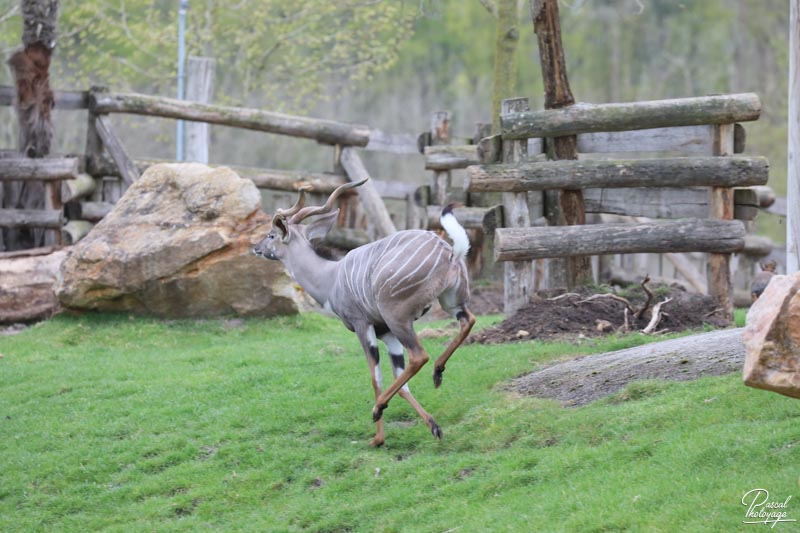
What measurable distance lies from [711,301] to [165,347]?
534cm

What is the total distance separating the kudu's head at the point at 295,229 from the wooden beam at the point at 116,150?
590 centimetres

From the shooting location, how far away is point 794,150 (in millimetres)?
7746

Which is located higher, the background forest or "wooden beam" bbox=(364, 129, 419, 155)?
the background forest

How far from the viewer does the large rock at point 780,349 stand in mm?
4398

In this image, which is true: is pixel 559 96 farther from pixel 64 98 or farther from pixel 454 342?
pixel 64 98

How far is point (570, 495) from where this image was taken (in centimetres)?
525

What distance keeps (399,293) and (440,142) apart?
7.94 meters

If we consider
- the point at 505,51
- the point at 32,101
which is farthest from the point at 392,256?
the point at 32,101

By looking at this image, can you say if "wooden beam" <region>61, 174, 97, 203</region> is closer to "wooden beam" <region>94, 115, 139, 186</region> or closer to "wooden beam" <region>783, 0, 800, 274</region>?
"wooden beam" <region>94, 115, 139, 186</region>

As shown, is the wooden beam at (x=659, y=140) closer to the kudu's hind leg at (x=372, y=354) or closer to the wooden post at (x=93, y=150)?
the kudu's hind leg at (x=372, y=354)

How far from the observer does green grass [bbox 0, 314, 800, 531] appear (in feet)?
17.0

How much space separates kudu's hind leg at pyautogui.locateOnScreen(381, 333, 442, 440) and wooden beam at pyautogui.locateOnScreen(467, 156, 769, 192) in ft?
7.58

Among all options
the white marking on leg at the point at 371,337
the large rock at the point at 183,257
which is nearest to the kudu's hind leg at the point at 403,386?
the white marking on leg at the point at 371,337

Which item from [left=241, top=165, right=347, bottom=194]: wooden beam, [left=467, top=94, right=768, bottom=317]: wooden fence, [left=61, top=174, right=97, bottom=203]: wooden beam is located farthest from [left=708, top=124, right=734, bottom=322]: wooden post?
[left=61, top=174, right=97, bottom=203]: wooden beam
